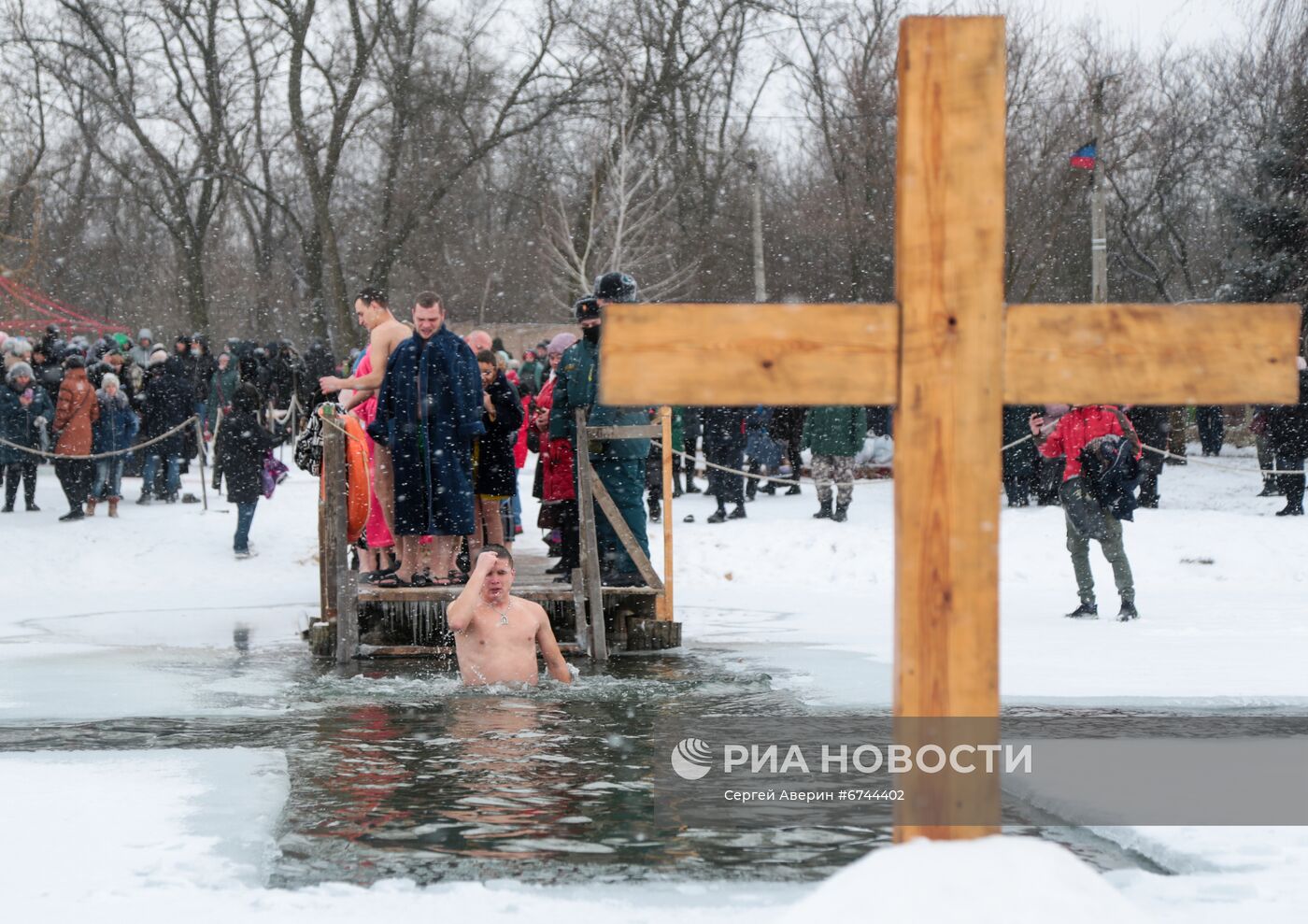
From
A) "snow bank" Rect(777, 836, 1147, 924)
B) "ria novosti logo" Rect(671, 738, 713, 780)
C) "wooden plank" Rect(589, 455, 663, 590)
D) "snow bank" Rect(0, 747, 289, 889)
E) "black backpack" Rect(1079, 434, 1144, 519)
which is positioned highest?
"black backpack" Rect(1079, 434, 1144, 519)

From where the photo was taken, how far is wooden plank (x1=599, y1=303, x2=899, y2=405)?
358 centimetres

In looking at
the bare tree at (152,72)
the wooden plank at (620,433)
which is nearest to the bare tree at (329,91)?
the bare tree at (152,72)

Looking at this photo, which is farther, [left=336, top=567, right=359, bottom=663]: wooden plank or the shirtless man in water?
[left=336, top=567, right=359, bottom=663]: wooden plank

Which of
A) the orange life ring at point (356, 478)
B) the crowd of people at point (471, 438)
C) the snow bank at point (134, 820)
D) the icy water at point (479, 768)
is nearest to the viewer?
the snow bank at point (134, 820)

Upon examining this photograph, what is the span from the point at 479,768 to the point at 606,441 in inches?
174

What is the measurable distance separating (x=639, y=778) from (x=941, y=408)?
135 inches

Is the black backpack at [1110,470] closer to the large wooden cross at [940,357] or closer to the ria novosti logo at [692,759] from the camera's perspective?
the ria novosti logo at [692,759]

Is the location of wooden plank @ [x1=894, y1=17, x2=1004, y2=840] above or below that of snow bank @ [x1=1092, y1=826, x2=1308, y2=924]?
above

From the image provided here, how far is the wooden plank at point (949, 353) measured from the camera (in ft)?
11.7

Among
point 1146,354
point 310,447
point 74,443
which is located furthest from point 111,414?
point 1146,354

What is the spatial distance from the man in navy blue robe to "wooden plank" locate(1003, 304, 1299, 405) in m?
6.76

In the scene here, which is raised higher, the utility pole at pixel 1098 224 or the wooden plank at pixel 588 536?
the utility pole at pixel 1098 224

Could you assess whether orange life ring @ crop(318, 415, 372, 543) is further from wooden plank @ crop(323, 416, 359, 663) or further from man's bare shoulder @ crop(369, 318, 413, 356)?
man's bare shoulder @ crop(369, 318, 413, 356)

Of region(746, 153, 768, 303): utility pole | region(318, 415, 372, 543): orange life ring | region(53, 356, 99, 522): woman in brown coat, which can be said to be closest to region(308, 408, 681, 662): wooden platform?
region(318, 415, 372, 543): orange life ring
